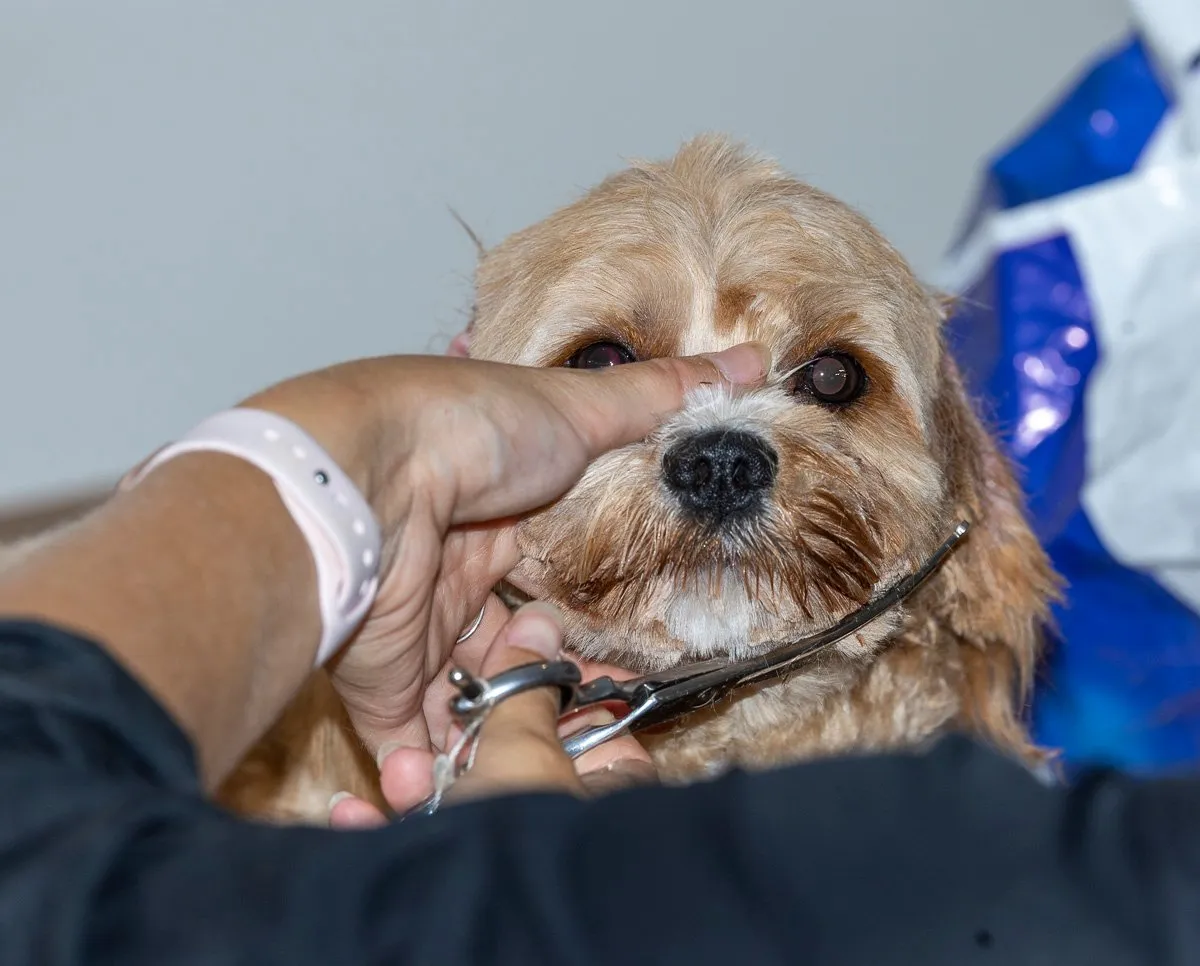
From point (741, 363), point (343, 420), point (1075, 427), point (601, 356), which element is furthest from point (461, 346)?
point (1075, 427)

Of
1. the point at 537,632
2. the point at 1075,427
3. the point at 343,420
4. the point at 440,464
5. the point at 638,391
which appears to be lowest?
the point at 1075,427

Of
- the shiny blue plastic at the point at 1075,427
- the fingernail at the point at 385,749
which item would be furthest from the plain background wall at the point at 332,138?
the fingernail at the point at 385,749

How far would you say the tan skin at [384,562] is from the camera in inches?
42.8

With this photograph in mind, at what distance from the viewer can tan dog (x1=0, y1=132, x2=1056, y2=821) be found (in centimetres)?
192

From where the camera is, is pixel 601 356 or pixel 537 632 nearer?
pixel 537 632

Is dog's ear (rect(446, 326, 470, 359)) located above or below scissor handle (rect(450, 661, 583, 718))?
above

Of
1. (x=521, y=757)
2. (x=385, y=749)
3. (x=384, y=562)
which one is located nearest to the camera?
(x=521, y=757)

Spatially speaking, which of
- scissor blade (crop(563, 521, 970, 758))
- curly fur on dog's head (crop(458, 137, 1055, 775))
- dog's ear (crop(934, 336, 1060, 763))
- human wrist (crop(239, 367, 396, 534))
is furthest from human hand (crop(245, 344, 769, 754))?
dog's ear (crop(934, 336, 1060, 763))

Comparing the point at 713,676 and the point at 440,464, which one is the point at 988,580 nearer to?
the point at 713,676

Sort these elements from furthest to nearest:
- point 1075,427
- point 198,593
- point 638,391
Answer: point 1075,427 → point 638,391 → point 198,593

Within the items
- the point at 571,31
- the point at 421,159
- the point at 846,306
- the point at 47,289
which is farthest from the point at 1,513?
the point at 846,306

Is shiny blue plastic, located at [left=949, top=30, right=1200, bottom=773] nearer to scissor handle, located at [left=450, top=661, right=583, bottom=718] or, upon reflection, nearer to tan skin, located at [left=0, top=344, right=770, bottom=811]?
tan skin, located at [left=0, top=344, right=770, bottom=811]

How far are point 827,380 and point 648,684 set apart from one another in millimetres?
669

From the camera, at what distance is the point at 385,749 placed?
169 cm
